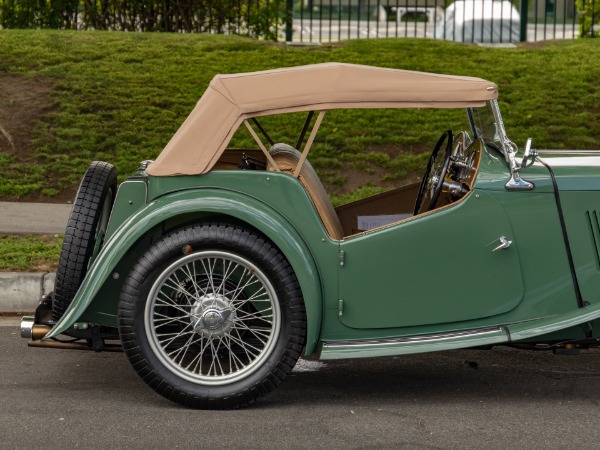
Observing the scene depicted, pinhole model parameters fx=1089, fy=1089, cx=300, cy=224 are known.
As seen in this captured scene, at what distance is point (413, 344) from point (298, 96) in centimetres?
125

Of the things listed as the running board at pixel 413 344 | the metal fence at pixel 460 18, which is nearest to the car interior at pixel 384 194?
the running board at pixel 413 344

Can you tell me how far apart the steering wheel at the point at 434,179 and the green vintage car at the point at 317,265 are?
0.15m

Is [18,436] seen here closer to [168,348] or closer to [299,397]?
[168,348]

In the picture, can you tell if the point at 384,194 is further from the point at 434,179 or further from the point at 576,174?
the point at 576,174

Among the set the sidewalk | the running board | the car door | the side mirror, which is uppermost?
the side mirror

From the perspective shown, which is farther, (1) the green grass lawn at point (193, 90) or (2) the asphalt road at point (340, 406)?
(1) the green grass lawn at point (193, 90)

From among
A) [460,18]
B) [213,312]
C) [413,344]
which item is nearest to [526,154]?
[413,344]

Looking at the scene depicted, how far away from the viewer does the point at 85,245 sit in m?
5.09

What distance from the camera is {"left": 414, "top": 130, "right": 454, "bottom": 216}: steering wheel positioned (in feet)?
17.0

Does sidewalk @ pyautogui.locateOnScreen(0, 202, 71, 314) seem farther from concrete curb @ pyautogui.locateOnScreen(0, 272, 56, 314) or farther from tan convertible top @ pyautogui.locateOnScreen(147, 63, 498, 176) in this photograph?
tan convertible top @ pyautogui.locateOnScreen(147, 63, 498, 176)

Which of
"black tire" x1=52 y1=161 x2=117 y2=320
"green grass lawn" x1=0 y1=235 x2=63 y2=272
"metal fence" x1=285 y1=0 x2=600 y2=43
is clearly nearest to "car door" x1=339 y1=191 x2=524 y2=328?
"black tire" x1=52 y1=161 x2=117 y2=320

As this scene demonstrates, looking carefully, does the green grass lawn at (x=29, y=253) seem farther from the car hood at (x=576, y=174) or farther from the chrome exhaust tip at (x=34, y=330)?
the car hood at (x=576, y=174)

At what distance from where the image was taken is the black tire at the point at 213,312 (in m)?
4.86

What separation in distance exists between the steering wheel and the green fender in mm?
734
